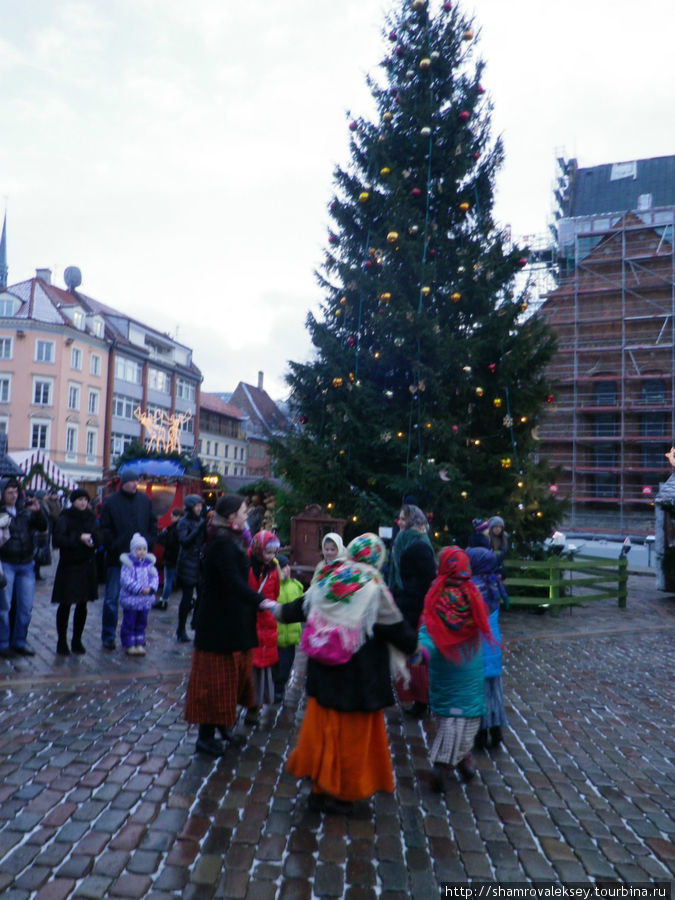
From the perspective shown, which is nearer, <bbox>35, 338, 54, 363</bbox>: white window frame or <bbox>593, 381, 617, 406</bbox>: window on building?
<bbox>593, 381, 617, 406</bbox>: window on building

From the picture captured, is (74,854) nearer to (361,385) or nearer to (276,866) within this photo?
(276,866)

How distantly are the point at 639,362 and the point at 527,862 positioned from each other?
35292 mm

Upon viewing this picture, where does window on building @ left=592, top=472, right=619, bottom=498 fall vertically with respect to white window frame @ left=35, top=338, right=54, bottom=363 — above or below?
below

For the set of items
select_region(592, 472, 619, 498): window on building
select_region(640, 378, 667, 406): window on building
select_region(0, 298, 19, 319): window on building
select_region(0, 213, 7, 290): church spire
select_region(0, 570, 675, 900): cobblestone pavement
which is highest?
select_region(0, 213, 7, 290): church spire

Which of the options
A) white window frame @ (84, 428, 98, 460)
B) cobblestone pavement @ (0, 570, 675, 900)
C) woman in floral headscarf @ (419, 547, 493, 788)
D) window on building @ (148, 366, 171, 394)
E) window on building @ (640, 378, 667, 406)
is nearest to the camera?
cobblestone pavement @ (0, 570, 675, 900)

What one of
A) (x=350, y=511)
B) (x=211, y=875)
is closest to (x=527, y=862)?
(x=211, y=875)

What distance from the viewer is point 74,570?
25.3 ft

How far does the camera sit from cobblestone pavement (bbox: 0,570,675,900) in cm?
353

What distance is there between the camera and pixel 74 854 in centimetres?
364

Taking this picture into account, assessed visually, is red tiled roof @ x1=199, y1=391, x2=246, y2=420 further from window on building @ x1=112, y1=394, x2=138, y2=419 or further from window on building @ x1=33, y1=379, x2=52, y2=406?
window on building @ x1=33, y1=379, x2=52, y2=406

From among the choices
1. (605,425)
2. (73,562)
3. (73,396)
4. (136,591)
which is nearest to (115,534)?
(73,562)

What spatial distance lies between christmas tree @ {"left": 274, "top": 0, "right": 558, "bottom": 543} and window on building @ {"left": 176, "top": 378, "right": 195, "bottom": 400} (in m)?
49.2

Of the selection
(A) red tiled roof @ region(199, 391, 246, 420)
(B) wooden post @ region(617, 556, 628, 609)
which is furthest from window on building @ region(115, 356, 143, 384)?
(B) wooden post @ region(617, 556, 628, 609)

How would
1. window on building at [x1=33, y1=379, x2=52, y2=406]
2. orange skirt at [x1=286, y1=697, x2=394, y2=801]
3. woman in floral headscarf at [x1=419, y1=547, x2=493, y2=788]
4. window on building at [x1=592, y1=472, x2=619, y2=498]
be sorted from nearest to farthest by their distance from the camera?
orange skirt at [x1=286, y1=697, x2=394, y2=801]
woman in floral headscarf at [x1=419, y1=547, x2=493, y2=788]
window on building at [x1=592, y1=472, x2=619, y2=498]
window on building at [x1=33, y1=379, x2=52, y2=406]
